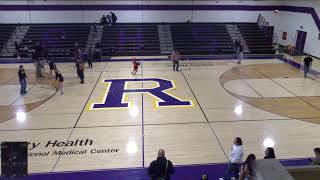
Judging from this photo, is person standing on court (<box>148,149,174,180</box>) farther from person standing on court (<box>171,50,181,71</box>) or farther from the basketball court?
person standing on court (<box>171,50,181,71</box>)

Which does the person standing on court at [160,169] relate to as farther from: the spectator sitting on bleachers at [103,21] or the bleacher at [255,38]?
the spectator sitting on bleachers at [103,21]

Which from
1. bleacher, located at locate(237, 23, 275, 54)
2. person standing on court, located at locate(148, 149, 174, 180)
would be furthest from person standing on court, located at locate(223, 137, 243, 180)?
bleacher, located at locate(237, 23, 275, 54)

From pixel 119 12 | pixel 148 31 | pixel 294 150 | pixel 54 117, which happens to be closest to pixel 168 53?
pixel 148 31

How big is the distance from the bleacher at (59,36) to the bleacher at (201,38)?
755 centimetres

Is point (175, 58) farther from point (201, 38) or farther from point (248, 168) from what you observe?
point (248, 168)

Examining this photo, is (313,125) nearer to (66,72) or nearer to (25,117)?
(25,117)

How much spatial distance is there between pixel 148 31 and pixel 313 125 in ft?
57.6

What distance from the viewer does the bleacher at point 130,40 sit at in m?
23.4

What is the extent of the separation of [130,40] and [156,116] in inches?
562

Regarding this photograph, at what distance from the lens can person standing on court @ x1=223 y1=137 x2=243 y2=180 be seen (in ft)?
22.5

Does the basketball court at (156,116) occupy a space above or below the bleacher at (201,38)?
below

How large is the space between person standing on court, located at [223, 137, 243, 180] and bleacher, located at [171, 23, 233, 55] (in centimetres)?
1681

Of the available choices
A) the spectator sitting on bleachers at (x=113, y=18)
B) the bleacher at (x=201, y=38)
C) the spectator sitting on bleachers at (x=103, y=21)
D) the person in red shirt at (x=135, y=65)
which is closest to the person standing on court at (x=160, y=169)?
the person in red shirt at (x=135, y=65)

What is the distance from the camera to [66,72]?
18.1 metres
